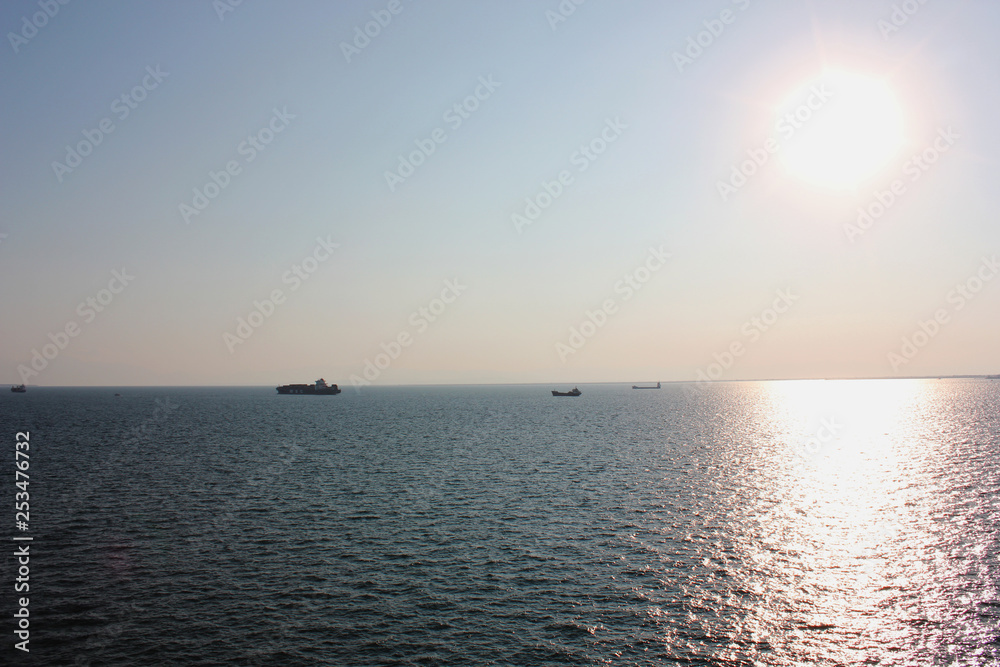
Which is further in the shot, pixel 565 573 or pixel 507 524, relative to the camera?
pixel 507 524

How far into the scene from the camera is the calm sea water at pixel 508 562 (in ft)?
94.9

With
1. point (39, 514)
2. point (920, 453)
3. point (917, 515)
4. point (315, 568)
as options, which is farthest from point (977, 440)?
point (39, 514)

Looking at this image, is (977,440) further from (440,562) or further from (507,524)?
(440,562)

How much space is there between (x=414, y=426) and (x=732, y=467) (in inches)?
3551

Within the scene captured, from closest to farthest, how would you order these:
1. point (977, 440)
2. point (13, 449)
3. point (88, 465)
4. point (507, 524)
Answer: point (507, 524) → point (88, 465) → point (13, 449) → point (977, 440)

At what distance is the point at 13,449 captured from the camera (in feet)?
315

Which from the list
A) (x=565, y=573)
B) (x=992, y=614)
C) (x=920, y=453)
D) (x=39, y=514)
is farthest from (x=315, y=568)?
(x=920, y=453)

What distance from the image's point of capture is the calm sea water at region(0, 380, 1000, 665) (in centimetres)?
2892

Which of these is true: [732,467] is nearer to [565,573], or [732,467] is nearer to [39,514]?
[565,573]

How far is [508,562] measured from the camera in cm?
4075

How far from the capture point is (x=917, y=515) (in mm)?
54219

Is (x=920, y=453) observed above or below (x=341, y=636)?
above

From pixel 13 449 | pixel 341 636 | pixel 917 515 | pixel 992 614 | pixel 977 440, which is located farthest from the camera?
pixel 977 440

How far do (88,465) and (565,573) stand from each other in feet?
245
